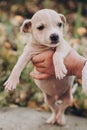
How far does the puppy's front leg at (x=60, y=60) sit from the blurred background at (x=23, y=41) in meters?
0.47

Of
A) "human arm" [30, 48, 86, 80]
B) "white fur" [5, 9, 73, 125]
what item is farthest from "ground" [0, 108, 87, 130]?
"human arm" [30, 48, 86, 80]

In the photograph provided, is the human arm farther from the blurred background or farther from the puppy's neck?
the blurred background

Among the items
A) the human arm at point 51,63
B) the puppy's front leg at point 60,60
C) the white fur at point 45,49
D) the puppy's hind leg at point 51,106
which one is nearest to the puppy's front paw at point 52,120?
the puppy's hind leg at point 51,106

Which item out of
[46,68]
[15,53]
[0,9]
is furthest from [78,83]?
[0,9]

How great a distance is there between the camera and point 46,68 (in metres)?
1.72

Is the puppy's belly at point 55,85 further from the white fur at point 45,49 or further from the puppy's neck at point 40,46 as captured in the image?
the puppy's neck at point 40,46

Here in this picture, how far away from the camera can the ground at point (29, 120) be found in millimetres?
1924

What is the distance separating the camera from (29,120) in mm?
2008

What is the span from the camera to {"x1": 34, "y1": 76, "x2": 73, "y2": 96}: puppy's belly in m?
1.75

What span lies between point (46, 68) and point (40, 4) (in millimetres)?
1975

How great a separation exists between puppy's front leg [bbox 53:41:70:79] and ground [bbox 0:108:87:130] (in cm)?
38

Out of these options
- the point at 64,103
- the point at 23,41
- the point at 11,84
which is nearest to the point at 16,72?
the point at 11,84

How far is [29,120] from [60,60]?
472 millimetres

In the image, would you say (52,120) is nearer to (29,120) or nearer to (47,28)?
(29,120)
